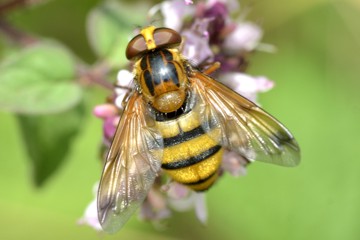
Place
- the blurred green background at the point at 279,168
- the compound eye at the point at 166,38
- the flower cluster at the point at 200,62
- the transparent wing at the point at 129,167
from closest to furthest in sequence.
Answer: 1. the transparent wing at the point at 129,167
2. the compound eye at the point at 166,38
3. the flower cluster at the point at 200,62
4. the blurred green background at the point at 279,168

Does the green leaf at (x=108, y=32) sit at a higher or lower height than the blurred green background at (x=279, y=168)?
higher

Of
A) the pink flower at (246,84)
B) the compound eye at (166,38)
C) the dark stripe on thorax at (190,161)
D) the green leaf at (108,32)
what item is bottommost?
the dark stripe on thorax at (190,161)

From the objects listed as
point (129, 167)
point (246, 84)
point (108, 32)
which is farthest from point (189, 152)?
point (108, 32)

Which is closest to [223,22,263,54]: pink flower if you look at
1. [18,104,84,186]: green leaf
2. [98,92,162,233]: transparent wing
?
[98,92,162,233]: transparent wing

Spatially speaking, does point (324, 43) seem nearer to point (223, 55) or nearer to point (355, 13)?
point (355, 13)

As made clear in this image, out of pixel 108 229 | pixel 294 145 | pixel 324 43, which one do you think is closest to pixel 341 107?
pixel 324 43

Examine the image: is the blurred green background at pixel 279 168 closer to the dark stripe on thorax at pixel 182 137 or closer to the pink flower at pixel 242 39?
the pink flower at pixel 242 39

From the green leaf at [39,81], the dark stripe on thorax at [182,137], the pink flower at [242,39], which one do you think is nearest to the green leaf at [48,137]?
the green leaf at [39,81]
